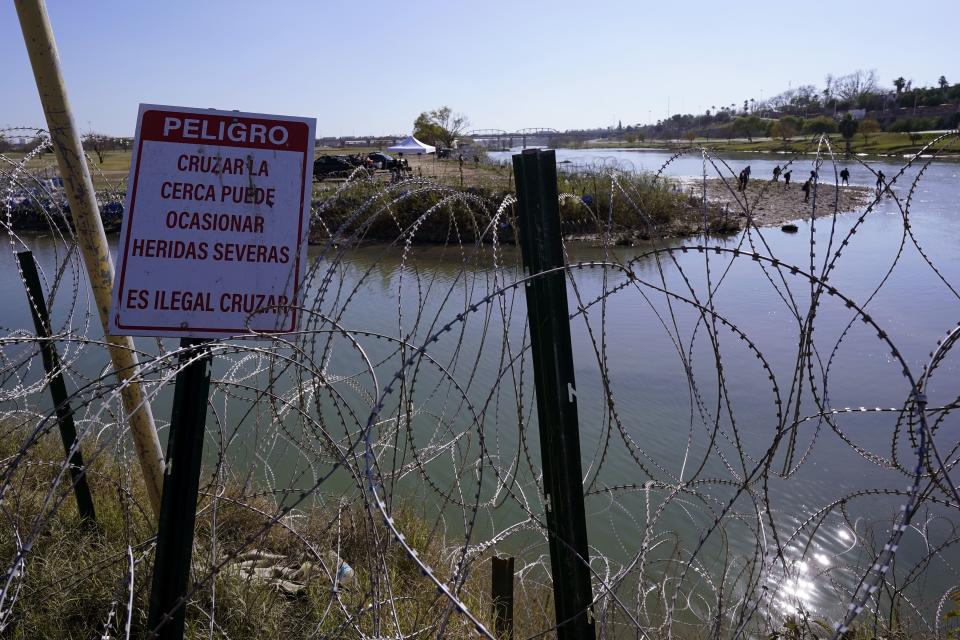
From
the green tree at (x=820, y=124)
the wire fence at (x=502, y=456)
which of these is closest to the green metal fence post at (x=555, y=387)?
the wire fence at (x=502, y=456)

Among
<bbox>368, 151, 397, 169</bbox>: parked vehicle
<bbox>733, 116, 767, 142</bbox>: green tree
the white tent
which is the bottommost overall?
<bbox>368, 151, 397, 169</bbox>: parked vehicle

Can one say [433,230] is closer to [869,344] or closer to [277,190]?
[869,344]

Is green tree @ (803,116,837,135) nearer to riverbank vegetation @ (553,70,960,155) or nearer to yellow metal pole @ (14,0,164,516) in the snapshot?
riverbank vegetation @ (553,70,960,155)

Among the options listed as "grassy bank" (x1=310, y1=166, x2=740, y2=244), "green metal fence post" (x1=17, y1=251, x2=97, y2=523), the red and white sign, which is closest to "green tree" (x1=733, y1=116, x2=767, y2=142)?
"grassy bank" (x1=310, y1=166, x2=740, y2=244)

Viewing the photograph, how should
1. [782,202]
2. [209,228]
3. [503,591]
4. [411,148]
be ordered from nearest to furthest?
[209,228]
[503,591]
[782,202]
[411,148]

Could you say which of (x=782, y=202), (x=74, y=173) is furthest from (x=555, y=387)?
(x=782, y=202)

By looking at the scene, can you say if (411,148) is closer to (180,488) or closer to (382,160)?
(382,160)

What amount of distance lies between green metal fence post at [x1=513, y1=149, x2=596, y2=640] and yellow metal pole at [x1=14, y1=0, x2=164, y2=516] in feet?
4.87

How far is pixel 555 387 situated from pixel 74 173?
6.80 feet

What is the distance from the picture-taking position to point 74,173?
9.30 ft

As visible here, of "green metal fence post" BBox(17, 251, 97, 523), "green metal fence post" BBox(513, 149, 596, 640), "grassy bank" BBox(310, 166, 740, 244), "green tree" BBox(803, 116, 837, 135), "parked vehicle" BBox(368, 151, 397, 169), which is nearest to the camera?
"green metal fence post" BBox(513, 149, 596, 640)

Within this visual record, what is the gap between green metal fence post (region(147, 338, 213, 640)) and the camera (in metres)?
2.19

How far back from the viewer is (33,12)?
8.70 ft

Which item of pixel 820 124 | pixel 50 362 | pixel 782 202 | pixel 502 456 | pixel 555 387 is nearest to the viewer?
pixel 555 387
